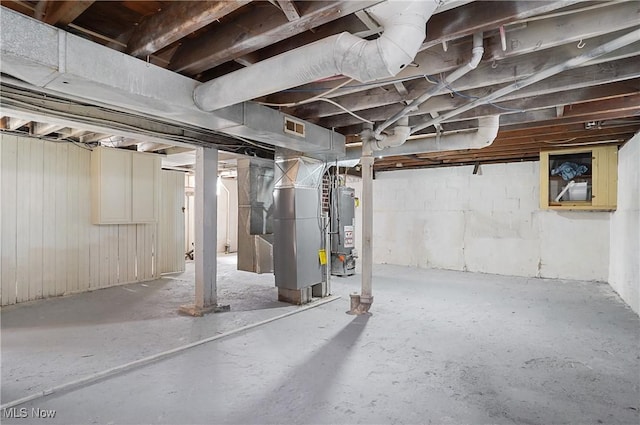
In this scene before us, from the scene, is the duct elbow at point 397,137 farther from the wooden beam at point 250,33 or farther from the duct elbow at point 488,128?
the wooden beam at point 250,33

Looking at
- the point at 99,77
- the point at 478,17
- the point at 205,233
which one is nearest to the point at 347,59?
the point at 478,17

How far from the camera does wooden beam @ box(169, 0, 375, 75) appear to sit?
1.59 m

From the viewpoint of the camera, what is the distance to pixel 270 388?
2182 mm

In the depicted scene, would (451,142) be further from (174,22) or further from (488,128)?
(174,22)

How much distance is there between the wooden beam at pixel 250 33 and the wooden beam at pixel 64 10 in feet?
2.08

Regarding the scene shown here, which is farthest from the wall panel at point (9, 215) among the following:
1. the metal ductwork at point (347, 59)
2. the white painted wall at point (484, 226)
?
the white painted wall at point (484, 226)

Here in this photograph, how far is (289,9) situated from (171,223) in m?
5.20

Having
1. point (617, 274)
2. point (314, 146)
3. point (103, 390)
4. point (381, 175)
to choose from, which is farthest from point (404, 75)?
point (381, 175)

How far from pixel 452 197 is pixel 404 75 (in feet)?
15.6

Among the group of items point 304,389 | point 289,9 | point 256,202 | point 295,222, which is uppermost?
point 289,9

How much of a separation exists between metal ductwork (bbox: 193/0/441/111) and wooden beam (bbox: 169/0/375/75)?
97 mm

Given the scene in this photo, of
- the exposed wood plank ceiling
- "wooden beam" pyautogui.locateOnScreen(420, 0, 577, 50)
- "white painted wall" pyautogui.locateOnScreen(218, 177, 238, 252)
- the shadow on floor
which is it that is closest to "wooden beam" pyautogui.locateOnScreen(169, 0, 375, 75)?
the exposed wood plank ceiling

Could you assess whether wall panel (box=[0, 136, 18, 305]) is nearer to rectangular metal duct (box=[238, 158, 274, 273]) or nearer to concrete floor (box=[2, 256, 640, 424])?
concrete floor (box=[2, 256, 640, 424])

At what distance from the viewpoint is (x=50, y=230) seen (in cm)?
445
